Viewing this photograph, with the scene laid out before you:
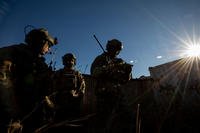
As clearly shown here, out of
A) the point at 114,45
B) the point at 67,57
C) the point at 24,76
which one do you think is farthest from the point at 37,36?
the point at 67,57

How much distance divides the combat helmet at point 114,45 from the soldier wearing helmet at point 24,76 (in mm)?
2522

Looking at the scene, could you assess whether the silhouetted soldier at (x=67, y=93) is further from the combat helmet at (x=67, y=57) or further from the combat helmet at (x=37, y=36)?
the combat helmet at (x=37, y=36)

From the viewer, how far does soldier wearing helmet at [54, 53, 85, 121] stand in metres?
6.40

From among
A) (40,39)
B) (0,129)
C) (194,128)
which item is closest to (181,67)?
(194,128)

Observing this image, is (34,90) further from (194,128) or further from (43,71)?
(194,128)

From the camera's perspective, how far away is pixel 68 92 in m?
6.43

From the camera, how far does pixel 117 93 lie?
5.93m

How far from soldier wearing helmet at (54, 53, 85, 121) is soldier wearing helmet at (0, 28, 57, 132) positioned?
246 centimetres

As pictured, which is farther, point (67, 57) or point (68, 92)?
point (67, 57)

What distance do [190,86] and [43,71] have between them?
594 inches

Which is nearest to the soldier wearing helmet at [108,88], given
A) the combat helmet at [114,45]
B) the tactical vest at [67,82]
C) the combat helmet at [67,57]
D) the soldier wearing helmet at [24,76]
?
the combat helmet at [114,45]

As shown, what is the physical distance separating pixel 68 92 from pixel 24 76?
3222 mm

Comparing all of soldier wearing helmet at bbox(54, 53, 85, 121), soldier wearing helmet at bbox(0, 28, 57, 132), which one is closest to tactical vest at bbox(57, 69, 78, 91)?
soldier wearing helmet at bbox(54, 53, 85, 121)

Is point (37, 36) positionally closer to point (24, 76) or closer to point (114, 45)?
point (24, 76)
